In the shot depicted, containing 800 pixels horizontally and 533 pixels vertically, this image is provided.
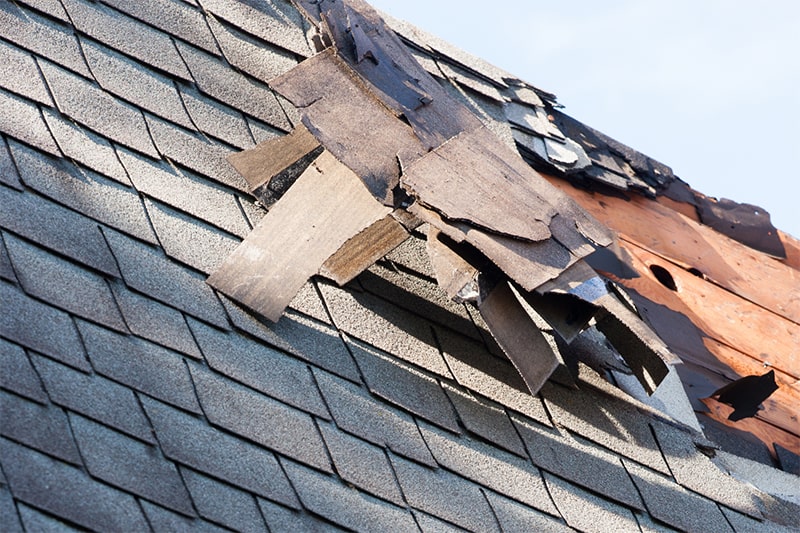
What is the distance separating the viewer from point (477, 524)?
325 centimetres

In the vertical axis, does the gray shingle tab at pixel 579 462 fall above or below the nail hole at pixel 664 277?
below

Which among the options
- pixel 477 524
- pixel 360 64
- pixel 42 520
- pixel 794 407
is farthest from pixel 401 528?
pixel 794 407

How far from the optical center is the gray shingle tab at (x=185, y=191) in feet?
11.9

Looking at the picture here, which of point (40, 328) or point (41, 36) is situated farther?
point (41, 36)

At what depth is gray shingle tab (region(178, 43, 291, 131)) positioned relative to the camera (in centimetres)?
410

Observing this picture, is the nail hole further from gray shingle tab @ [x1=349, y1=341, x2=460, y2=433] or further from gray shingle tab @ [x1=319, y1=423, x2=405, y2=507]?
gray shingle tab @ [x1=319, y1=423, x2=405, y2=507]

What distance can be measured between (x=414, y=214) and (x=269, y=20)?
1.27 m

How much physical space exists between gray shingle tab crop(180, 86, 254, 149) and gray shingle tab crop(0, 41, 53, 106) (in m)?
0.47

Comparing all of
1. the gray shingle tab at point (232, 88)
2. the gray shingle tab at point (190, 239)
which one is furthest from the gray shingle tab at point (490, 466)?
the gray shingle tab at point (232, 88)

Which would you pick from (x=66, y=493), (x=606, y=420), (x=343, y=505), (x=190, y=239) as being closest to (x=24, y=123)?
(x=190, y=239)

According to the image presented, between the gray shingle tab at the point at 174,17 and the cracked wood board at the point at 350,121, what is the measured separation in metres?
0.59

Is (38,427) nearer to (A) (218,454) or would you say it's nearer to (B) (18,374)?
(B) (18,374)

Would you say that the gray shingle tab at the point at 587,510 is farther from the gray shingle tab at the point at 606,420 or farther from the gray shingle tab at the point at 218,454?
the gray shingle tab at the point at 218,454

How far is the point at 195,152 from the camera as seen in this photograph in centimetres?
384
